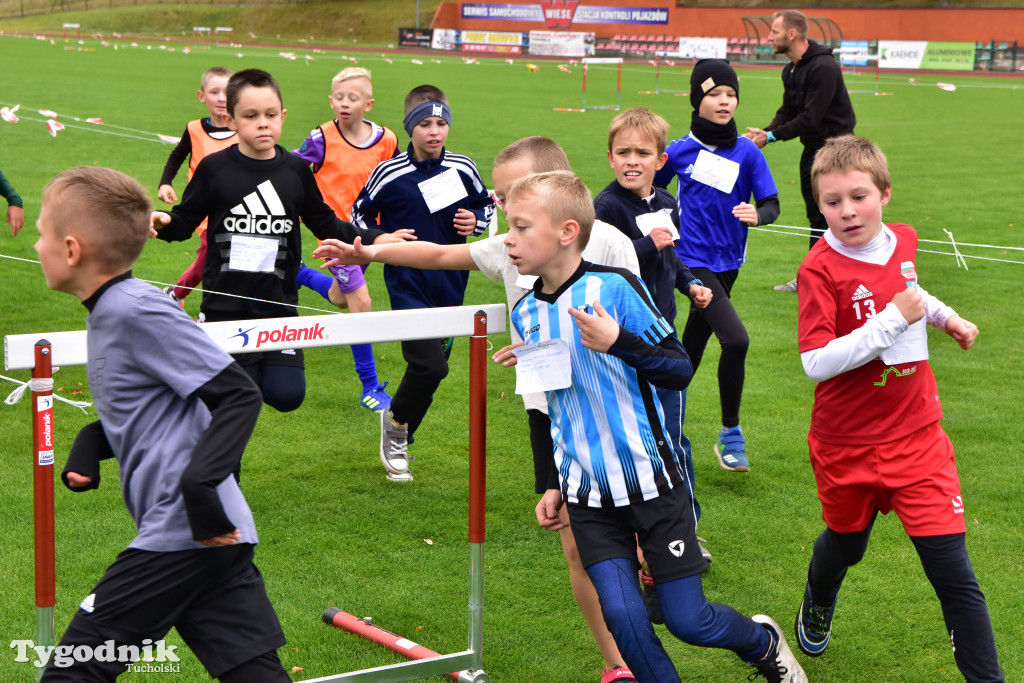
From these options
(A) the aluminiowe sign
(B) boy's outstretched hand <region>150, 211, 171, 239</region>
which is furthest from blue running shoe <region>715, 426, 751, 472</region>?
(A) the aluminiowe sign

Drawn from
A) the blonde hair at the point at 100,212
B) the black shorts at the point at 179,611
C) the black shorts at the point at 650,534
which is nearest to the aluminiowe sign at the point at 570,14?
the black shorts at the point at 650,534

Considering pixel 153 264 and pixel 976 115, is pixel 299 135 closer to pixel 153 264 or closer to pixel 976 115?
pixel 153 264

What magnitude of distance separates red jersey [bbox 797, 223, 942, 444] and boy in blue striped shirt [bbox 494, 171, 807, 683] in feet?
1.87

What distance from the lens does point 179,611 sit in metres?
2.56

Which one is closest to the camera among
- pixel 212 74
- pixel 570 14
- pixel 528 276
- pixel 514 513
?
pixel 528 276

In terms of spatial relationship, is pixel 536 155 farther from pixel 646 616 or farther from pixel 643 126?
pixel 646 616

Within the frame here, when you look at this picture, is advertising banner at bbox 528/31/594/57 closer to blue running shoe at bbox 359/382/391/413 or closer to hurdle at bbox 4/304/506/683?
blue running shoe at bbox 359/382/391/413

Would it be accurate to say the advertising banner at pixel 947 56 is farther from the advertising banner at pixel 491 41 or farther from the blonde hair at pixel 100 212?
the blonde hair at pixel 100 212

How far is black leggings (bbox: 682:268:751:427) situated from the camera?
541 centimetres

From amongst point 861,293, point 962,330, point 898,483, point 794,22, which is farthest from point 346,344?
point 794,22

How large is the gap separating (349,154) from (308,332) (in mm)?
4316

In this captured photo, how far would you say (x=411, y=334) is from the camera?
3322 mm

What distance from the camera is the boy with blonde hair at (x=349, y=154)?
6910 millimetres

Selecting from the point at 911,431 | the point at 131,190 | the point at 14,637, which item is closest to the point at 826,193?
the point at 911,431
